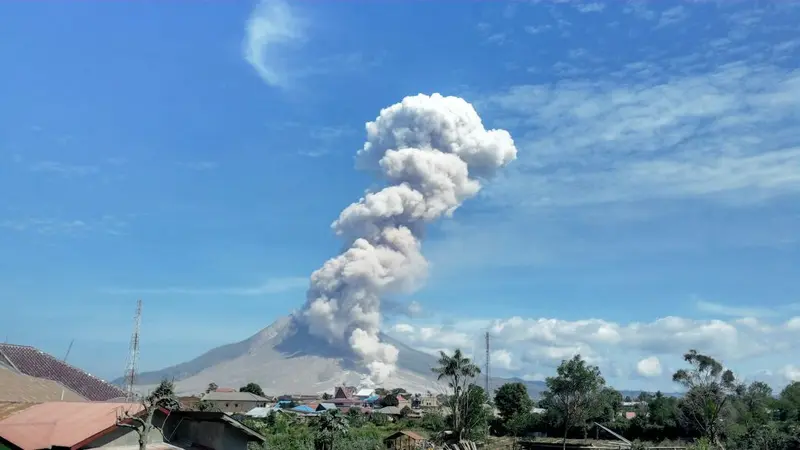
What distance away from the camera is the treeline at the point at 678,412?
52.3 metres

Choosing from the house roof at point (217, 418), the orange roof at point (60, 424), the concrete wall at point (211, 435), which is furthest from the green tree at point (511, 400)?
the orange roof at point (60, 424)

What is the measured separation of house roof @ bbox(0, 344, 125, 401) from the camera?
41875 mm

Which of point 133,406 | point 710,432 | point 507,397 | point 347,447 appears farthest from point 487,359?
point 133,406

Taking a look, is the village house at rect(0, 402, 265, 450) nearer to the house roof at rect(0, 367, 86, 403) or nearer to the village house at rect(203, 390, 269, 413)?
the house roof at rect(0, 367, 86, 403)

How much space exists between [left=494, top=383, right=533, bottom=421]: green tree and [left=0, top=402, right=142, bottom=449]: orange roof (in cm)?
7395

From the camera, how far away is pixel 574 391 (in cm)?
7362

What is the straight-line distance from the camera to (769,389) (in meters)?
93.2

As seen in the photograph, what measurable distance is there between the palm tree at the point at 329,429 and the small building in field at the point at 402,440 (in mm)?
13090

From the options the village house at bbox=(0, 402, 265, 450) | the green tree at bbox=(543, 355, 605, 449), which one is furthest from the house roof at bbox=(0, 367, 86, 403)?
the green tree at bbox=(543, 355, 605, 449)

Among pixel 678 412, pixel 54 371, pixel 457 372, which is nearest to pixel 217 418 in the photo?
pixel 54 371

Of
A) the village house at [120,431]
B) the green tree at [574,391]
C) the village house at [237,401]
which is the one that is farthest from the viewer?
the village house at [237,401]

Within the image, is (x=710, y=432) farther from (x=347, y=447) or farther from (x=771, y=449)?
(x=347, y=447)

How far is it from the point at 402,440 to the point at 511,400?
128ft

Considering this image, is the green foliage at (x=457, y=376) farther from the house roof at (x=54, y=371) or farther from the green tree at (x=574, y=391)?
the house roof at (x=54, y=371)
